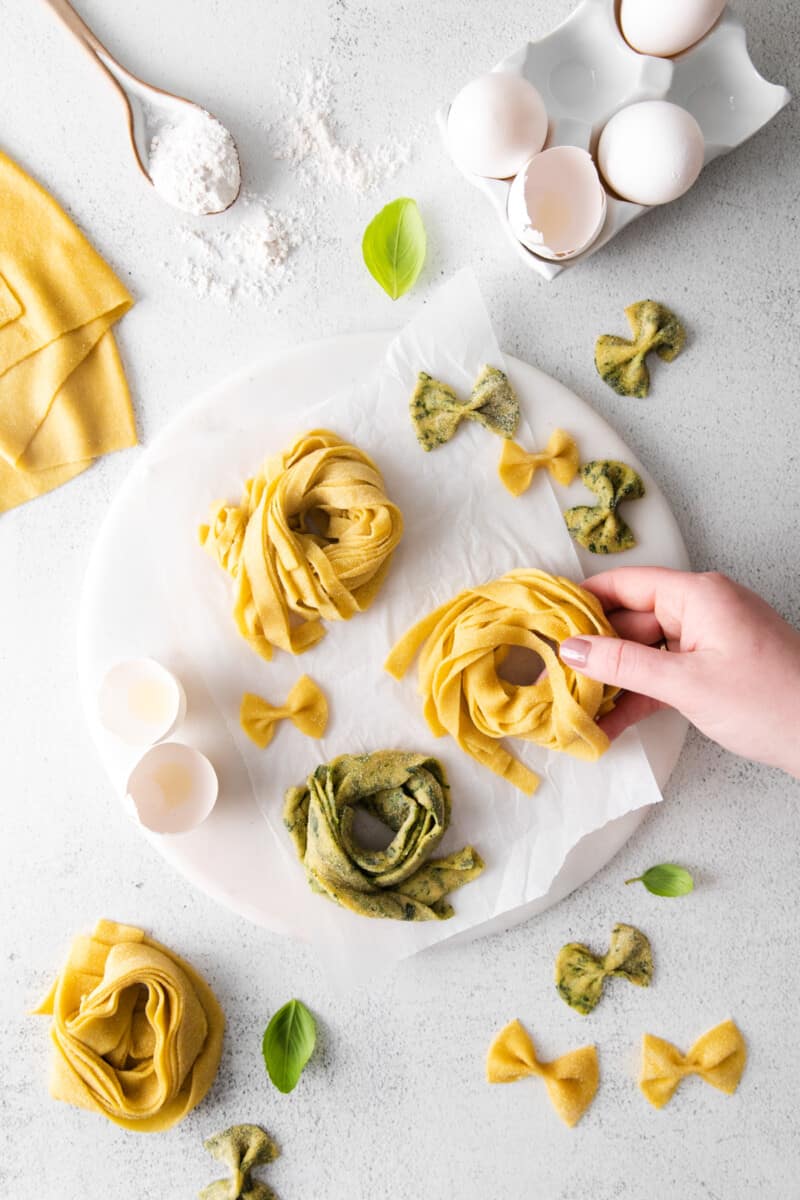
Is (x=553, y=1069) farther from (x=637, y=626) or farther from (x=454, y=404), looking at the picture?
(x=454, y=404)

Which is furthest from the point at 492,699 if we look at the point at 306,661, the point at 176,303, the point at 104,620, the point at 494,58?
the point at 494,58

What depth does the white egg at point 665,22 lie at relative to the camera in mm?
1029

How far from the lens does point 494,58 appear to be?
1183 mm

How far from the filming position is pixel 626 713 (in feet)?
3.64

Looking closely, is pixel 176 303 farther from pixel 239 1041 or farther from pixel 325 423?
pixel 239 1041

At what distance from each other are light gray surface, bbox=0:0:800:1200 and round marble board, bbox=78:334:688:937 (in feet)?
0.18

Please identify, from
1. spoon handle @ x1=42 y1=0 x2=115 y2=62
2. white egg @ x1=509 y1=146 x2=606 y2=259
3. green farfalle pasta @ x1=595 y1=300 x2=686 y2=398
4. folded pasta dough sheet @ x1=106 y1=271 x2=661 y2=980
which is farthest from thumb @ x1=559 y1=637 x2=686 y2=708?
spoon handle @ x1=42 y1=0 x2=115 y2=62

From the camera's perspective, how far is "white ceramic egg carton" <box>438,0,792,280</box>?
1092 mm

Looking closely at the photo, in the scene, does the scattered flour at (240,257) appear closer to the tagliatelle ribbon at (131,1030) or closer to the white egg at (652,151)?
the white egg at (652,151)

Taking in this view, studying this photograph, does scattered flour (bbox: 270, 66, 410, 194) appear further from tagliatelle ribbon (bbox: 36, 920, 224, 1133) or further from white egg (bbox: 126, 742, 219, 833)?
tagliatelle ribbon (bbox: 36, 920, 224, 1133)

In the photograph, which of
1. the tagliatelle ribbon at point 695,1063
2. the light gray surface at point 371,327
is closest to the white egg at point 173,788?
the light gray surface at point 371,327

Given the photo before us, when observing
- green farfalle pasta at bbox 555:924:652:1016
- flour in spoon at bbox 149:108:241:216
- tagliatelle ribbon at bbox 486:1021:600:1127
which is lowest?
tagliatelle ribbon at bbox 486:1021:600:1127

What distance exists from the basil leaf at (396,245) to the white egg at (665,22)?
0.31 m

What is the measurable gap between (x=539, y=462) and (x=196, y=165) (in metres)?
0.54
